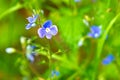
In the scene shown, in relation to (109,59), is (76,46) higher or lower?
higher

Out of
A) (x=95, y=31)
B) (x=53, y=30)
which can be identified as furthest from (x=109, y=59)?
(x=53, y=30)

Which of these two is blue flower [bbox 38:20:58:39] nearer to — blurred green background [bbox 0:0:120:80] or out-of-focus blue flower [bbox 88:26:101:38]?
blurred green background [bbox 0:0:120:80]

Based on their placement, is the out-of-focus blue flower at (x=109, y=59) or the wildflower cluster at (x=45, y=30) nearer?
the wildflower cluster at (x=45, y=30)

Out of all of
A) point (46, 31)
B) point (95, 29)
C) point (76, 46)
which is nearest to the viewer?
point (46, 31)

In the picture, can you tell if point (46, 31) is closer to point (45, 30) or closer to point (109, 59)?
point (45, 30)

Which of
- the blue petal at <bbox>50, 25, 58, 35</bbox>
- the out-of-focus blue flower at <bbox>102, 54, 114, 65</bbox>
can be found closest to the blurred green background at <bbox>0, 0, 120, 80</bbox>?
the out-of-focus blue flower at <bbox>102, 54, 114, 65</bbox>

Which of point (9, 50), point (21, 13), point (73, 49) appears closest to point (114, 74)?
point (73, 49)

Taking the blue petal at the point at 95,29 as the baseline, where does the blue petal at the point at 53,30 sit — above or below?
below

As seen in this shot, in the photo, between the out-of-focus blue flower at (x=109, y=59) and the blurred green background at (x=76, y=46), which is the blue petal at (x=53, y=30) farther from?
the out-of-focus blue flower at (x=109, y=59)

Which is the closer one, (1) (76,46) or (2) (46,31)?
(2) (46,31)

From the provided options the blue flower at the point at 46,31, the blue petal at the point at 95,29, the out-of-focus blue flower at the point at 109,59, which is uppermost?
the blue petal at the point at 95,29

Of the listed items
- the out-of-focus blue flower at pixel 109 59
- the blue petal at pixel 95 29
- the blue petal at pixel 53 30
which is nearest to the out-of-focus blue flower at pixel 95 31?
the blue petal at pixel 95 29
